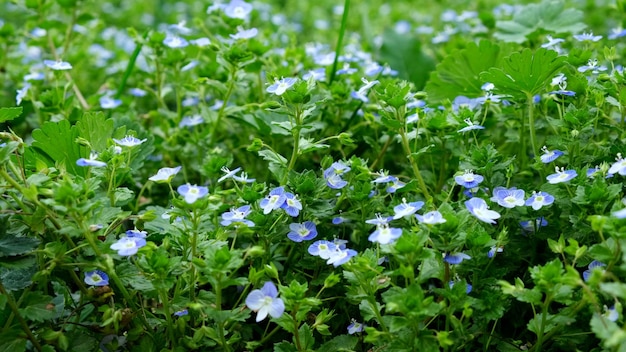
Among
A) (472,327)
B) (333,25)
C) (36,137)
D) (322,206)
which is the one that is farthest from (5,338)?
(333,25)

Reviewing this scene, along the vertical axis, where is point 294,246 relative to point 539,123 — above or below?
below

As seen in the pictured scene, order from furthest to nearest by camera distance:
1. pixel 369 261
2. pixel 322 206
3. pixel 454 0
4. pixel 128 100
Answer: pixel 454 0 → pixel 128 100 → pixel 322 206 → pixel 369 261

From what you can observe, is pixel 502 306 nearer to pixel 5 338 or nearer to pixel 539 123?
pixel 539 123

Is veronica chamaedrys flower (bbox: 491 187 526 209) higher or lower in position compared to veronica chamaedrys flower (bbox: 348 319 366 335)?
higher

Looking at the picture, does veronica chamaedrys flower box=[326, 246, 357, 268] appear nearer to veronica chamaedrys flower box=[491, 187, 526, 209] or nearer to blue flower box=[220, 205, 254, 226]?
blue flower box=[220, 205, 254, 226]

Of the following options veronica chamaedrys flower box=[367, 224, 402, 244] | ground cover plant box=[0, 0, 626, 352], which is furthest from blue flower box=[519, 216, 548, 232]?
veronica chamaedrys flower box=[367, 224, 402, 244]

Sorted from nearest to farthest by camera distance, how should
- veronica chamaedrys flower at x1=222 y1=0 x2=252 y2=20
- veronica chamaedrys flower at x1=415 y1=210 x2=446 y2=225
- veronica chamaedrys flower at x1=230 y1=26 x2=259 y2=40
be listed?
1. veronica chamaedrys flower at x1=415 y1=210 x2=446 y2=225
2. veronica chamaedrys flower at x1=230 y1=26 x2=259 y2=40
3. veronica chamaedrys flower at x1=222 y1=0 x2=252 y2=20
